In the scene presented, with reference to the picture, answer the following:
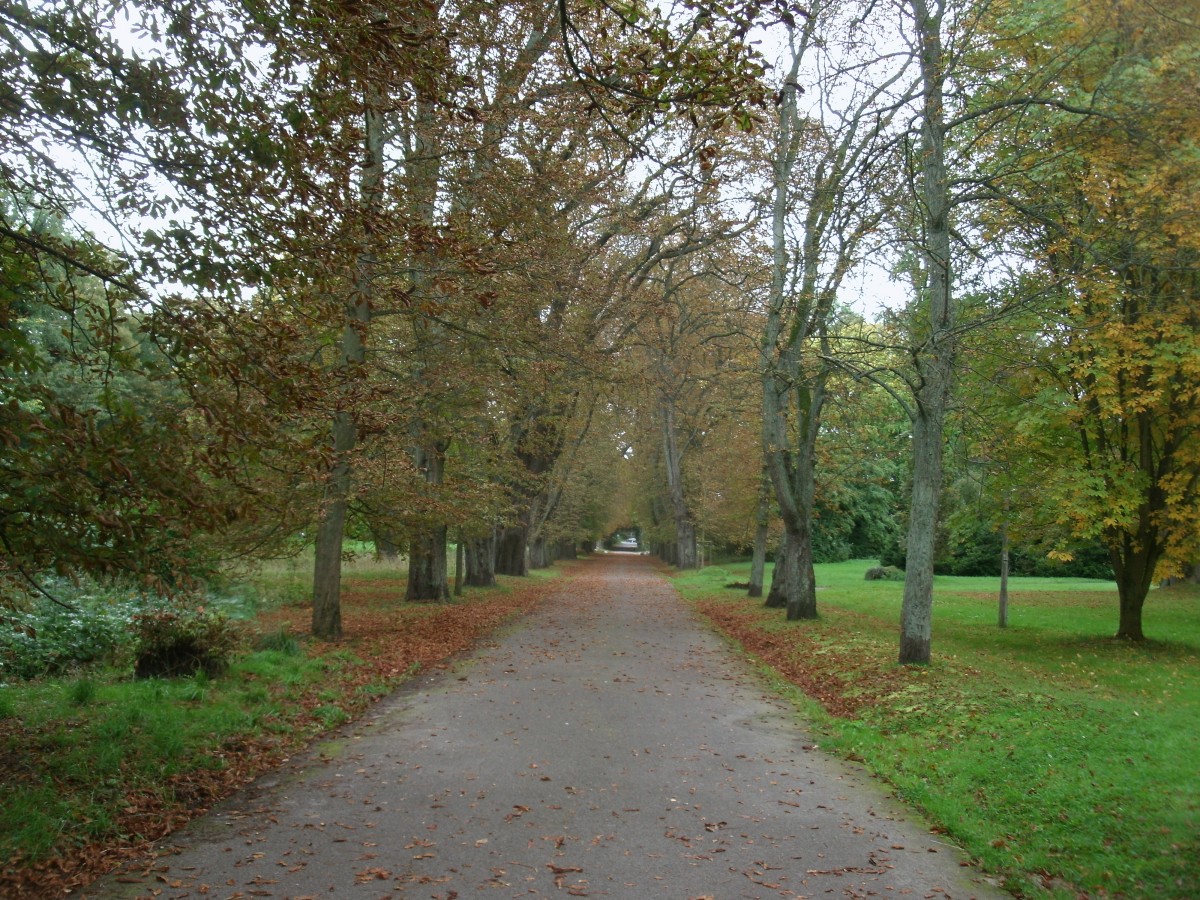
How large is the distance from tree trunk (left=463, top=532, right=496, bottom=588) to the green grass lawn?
11318mm

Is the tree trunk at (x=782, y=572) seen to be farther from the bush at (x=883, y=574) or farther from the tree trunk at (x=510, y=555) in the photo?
the bush at (x=883, y=574)

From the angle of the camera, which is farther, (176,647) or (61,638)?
(61,638)

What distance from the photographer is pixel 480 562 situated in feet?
90.9

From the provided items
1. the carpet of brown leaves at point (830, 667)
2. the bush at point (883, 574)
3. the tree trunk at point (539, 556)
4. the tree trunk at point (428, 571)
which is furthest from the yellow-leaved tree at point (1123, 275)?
the tree trunk at point (539, 556)

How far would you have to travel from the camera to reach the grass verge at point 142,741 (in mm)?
5012

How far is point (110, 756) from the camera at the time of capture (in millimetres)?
6227

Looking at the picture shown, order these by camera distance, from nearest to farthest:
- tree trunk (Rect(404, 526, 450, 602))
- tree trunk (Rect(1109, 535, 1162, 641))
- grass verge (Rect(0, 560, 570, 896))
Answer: grass verge (Rect(0, 560, 570, 896)) → tree trunk (Rect(1109, 535, 1162, 641)) → tree trunk (Rect(404, 526, 450, 602))

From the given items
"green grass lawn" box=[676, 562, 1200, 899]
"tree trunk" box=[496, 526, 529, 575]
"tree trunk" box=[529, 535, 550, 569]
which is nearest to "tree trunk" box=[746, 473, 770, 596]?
"green grass lawn" box=[676, 562, 1200, 899]

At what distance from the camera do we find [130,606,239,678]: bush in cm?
909

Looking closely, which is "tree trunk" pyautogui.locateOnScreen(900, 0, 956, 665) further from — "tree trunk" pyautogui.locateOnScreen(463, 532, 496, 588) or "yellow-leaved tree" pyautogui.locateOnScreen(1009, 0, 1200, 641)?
"tree trunk" pyautogui.locateOnScreen(463, 532, 496, 588)

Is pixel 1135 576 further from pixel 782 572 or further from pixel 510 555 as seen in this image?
pixel 510 555

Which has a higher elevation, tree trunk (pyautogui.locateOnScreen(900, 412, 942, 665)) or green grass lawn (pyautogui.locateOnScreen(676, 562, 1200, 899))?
tree trunk (pyautogui.locateOnScreen(900, 412, 942, 665))

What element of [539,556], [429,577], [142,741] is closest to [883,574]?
Result: [539,556]

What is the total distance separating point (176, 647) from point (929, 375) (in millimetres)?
9911
